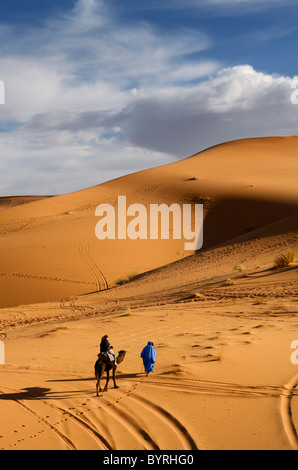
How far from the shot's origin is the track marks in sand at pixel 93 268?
25266mm

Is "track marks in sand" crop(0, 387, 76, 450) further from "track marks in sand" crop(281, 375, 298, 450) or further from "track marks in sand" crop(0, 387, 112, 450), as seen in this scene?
"track marks in sand" crop(281, 375, 298, 450)

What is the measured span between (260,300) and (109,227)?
21793mm

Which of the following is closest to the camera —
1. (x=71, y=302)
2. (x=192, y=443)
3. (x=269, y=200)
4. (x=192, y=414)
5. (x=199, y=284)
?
(x=192, y=443)

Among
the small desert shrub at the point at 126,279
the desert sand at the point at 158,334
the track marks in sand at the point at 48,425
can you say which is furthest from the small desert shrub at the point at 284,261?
the track marks in sand at the point at 48,425

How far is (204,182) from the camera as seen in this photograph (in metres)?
44.5

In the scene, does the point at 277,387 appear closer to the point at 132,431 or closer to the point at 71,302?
the point at 132,431

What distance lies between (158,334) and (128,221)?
2369cm

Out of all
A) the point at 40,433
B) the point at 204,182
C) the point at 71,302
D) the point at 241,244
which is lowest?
the point at 40,433

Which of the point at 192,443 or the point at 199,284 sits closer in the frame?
the point at 192,443

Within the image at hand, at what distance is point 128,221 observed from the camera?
36.1 m

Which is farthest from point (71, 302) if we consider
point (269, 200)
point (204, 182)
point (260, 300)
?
point (204, 182)

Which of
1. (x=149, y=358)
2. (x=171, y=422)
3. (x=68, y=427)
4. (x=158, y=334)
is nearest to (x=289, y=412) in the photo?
(x=171, y=422)

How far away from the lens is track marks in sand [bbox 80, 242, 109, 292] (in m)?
25.3

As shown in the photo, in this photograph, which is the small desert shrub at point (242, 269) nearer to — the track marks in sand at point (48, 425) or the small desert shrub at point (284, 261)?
the small desert shrub at point (284, 261)
